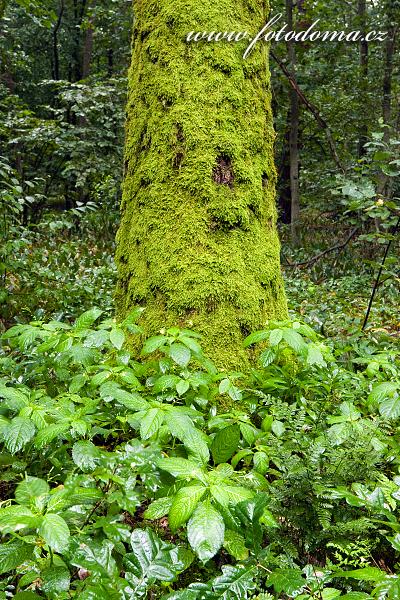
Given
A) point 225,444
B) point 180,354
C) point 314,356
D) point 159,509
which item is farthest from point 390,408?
point 159,509

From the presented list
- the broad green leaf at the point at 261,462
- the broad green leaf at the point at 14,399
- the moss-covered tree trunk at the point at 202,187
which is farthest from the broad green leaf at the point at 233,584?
the moss-covered tree trunk at the point at 202,187

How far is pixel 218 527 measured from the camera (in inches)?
45.4

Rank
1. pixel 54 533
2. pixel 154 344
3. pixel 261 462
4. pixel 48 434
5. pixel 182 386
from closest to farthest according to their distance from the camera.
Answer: pixel 54 533, pixel 48 434, pixel 261 462, pixel 182 386, pixel 154 344

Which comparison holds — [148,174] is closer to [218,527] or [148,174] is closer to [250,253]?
[250,253]

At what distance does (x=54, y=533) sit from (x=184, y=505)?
29cm

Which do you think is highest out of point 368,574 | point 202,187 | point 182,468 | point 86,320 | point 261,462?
point 202,187

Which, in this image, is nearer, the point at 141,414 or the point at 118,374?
the point at 141,414

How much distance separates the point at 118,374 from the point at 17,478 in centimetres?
58

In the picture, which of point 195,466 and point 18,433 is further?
point 18,433

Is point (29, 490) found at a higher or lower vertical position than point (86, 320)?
lower

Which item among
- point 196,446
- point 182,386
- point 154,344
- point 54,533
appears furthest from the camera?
point 154,344

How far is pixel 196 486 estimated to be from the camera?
1.25 meters

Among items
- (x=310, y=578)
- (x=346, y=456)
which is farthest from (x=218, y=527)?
(x=346, y=456)

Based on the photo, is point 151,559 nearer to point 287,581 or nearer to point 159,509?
point 159,509
